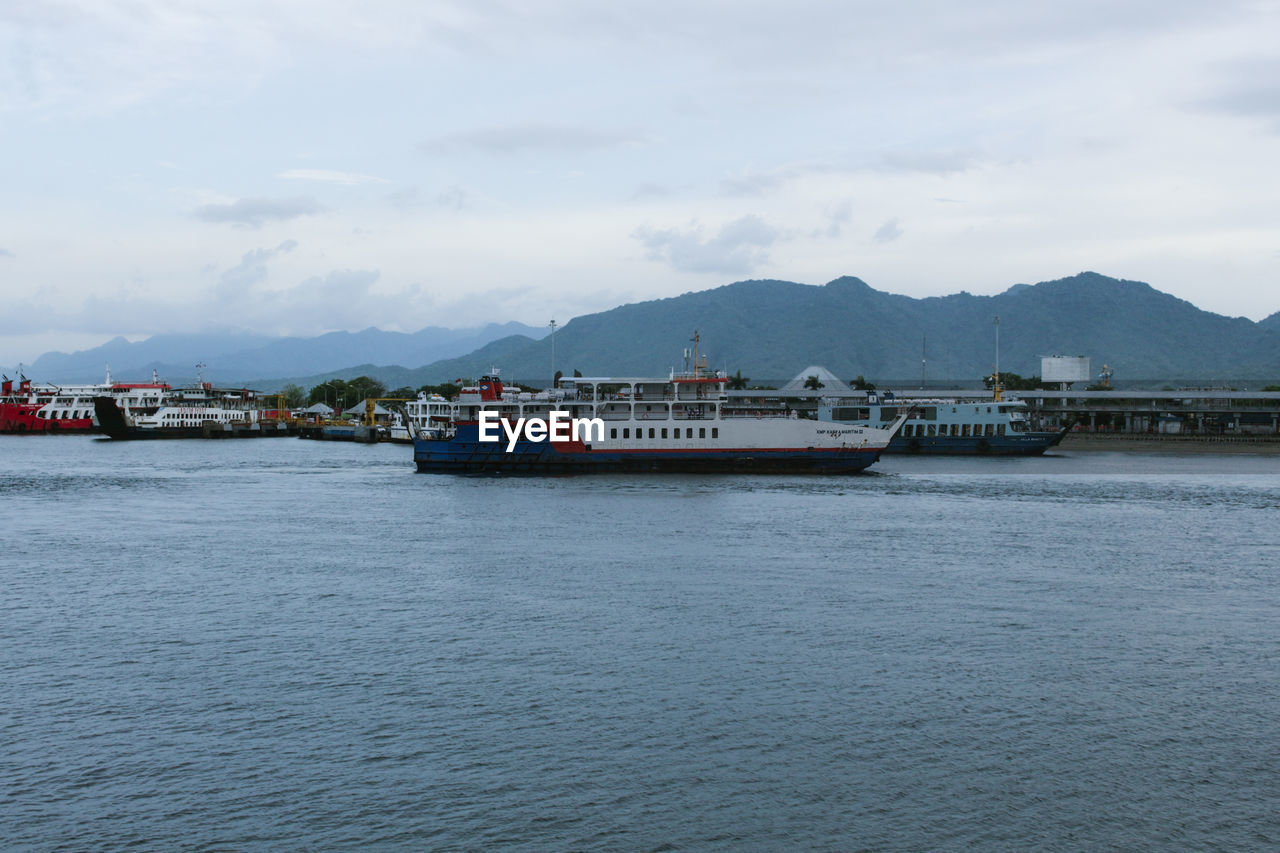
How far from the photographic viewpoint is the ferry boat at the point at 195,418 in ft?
409

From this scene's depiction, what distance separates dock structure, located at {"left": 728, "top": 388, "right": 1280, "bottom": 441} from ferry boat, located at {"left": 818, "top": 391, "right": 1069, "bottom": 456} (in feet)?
94.5

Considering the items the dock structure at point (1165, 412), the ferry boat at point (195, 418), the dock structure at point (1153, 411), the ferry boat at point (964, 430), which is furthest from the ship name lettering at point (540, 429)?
the ferry boat at point (195, 418)

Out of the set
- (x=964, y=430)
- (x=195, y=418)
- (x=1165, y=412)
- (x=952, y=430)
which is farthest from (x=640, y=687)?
(x=195, y=418)

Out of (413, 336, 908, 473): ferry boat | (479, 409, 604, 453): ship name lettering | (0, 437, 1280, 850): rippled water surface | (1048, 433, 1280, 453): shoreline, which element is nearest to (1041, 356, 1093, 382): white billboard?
(1048, 433, 1280, 453): shoreline

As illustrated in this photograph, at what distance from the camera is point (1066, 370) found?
514 ft

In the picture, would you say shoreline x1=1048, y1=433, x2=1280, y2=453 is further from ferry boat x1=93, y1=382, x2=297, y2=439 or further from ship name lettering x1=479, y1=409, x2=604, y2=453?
ferry boat x1=93, y1=382, x2=297, y2=439

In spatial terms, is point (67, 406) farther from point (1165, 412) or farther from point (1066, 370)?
point (1066, 370)

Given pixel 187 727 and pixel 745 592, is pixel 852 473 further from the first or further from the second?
pixel 187 727

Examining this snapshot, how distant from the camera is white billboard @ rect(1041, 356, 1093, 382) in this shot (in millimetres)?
156000

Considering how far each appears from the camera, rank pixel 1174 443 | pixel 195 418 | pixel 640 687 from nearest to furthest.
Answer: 1. pixel 640 687
2. pixel 1174 443
3. pixel 195 418

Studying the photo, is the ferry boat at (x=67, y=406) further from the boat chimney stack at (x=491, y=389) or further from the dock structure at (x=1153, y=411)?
the boat chimney stack at (x=491, y=389)

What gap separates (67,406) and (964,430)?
120992mm

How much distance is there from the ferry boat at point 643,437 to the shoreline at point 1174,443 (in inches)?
1710

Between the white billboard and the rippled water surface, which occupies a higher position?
the white billboard
